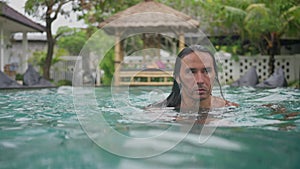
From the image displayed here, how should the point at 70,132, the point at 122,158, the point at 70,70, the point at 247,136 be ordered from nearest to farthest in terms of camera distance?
1. the point at 122,158
2. the point at 247,136
3. the point at 70,132
4. the point at 70,70

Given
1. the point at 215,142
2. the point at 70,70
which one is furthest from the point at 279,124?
the point at 70,70

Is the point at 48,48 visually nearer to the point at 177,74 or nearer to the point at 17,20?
the point at 17,20

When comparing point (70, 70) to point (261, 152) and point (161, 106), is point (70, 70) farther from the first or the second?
point (261, 152)

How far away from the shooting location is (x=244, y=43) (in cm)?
1717

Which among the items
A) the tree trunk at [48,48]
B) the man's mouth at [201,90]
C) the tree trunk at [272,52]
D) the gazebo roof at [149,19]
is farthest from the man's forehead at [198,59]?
the tree trunk at [272,52]

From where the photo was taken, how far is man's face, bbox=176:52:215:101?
10.2 ft

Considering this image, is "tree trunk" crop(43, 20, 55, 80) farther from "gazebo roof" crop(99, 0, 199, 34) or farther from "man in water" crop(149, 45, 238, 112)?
"man in water" crop(149, 45, 238, 112)

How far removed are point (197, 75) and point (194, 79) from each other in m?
0.04

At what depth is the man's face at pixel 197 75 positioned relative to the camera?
3102mm

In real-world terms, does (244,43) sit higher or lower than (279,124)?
higher

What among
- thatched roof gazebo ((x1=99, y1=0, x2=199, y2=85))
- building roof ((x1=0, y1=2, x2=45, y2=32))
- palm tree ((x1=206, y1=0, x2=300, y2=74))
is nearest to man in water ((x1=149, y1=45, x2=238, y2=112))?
palm tree ((x1=206, y1=0, x2=300, y2=74))

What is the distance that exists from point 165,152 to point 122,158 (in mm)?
211

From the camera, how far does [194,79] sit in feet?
10.2

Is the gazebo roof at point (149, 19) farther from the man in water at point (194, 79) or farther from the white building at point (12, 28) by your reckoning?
the man in water at point (194, 79)
